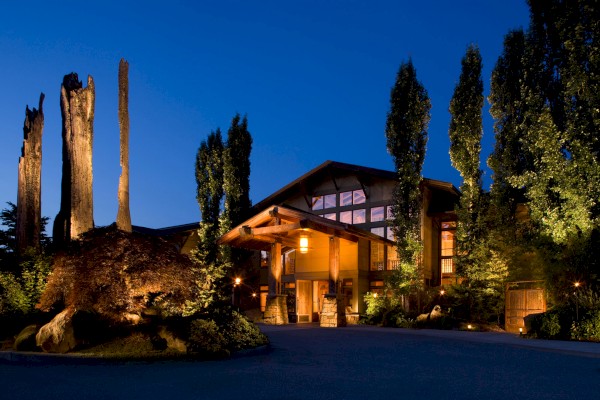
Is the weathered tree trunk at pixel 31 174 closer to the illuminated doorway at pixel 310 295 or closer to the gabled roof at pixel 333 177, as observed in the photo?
the gabled roof at pixel 333 177

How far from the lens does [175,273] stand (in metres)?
12.6

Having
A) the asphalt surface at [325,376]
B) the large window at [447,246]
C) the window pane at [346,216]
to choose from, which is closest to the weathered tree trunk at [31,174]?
the asphalt surface at [325,376]

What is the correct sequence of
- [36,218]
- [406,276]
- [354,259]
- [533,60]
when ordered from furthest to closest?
1. [354,259]
2. [406,276]
3. [533,60]
4. [36,218]

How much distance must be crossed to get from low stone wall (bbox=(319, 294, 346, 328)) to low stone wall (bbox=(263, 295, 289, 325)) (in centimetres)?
245

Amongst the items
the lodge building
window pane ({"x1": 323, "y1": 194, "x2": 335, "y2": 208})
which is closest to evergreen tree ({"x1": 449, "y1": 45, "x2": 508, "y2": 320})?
the lodge building

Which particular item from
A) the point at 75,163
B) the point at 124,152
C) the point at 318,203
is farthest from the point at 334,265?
the point at 75,163

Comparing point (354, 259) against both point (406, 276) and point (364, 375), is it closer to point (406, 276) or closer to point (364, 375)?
point (406, 276)

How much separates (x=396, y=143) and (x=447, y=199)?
4.43 meters

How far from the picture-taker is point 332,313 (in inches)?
961

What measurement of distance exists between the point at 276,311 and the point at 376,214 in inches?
313

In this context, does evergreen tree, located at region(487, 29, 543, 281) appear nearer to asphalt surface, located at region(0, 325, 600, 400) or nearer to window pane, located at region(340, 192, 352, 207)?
window pane, located at region(340, 192, 352, 207)

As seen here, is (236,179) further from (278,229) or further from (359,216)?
(278,229)

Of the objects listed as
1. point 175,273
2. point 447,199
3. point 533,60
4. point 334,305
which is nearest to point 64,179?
point 175,273

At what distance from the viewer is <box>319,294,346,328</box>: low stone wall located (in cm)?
2439
